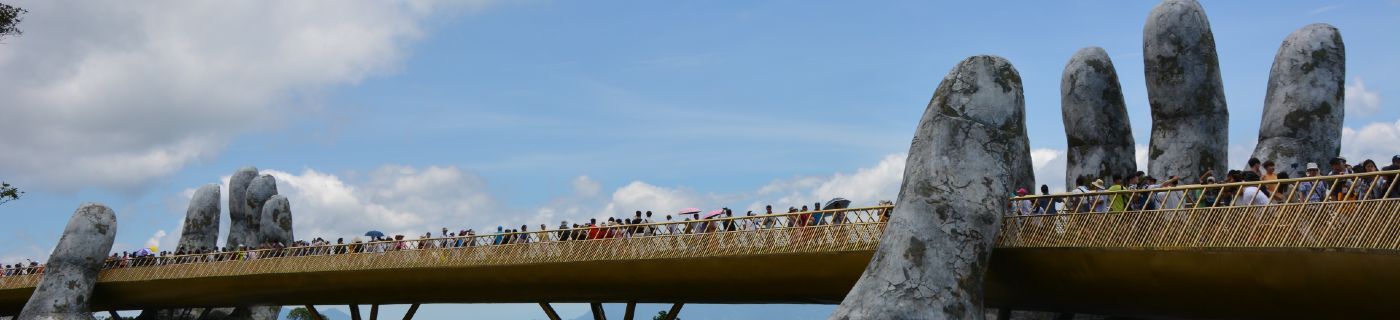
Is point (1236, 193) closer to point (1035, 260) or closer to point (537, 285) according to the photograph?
point (1035, 260)

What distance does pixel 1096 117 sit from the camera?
95.3 ft

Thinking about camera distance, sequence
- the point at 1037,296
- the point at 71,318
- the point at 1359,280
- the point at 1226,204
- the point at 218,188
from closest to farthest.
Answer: the point at 1359,280
the point at 1226,204
the point at 1037,296
the point at 71,318
the point at 218,188

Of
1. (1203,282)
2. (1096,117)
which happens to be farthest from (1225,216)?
(1096,117)

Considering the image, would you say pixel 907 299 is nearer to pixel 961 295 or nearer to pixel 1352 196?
pixel 961 295

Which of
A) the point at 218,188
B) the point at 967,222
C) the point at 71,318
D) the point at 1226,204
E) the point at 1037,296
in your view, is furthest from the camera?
the point at 218,188

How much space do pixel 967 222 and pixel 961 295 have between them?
120 cm

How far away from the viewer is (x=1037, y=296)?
69.3 feet

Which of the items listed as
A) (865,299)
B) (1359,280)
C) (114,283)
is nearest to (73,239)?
(114,283)

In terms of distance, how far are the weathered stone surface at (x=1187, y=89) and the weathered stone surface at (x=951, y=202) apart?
7.85 metres

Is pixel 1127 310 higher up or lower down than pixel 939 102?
lower down

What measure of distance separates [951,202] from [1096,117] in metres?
10.9

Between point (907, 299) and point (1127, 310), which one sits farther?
point (1127, 310)

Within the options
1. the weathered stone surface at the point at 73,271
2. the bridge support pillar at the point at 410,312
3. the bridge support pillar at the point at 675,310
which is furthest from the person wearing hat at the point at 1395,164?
the weathered stone surface at the point at 73,271

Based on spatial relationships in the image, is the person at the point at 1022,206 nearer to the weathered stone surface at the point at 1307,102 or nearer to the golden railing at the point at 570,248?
the golden railing at the point at 570,248
